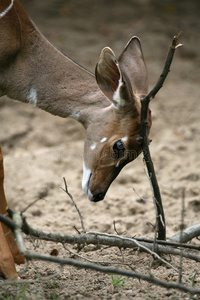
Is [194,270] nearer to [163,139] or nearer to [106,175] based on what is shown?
[106,175]

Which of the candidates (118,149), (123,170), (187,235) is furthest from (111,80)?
(123,170)

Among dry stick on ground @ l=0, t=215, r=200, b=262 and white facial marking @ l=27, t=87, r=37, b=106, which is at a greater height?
white facial marking @ l=27, t=87, r=37, b=106

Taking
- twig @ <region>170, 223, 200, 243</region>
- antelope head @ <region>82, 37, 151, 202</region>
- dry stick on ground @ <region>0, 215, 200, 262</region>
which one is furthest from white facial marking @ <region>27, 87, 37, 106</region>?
twig @ <region>170, 223, 200, 243</region>


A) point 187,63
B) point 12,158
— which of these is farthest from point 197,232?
point 187,63

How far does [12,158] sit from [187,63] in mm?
3424

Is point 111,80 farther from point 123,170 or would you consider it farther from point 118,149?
point 123,170

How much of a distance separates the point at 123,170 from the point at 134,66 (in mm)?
1976

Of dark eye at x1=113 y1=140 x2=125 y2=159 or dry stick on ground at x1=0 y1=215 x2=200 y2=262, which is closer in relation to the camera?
dry stick on ground at x1=0 y1=215 x2=200 y2=262

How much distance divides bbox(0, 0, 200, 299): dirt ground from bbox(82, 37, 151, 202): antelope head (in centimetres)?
50

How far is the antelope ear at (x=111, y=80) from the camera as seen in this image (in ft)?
11.9

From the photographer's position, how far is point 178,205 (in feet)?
17.6

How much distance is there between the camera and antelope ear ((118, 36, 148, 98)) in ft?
13.9

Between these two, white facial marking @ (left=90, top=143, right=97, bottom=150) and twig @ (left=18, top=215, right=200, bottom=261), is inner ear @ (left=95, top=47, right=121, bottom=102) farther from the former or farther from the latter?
twig @ (left=18, top=215, right=200, bottom=261)

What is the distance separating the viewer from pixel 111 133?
3.90 meters
